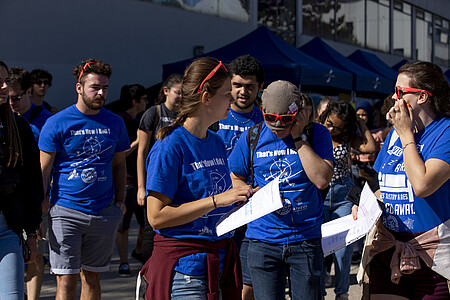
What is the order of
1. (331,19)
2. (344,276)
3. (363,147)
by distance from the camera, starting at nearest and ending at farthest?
1. (344,276)
2. (363,147)
3. (331,19)

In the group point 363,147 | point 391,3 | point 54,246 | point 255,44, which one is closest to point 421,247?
point 54,246

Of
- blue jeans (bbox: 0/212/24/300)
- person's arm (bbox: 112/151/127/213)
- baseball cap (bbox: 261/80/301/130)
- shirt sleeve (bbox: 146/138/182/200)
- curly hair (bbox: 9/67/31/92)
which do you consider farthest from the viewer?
curly hair (bbox: 9/67/31/92)

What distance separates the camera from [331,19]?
21719mm

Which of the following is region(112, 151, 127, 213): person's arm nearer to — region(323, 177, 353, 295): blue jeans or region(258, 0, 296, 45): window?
region(323, 177, 353, 295): blue jeans

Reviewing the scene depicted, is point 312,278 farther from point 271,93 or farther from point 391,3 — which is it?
point 391,3

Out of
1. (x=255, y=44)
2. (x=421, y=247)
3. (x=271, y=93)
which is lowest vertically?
(x=421, y=247)

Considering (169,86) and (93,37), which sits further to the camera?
(93,37)

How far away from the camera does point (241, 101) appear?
172 inches

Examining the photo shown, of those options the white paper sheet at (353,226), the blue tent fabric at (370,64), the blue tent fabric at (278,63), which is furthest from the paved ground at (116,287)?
the blue tent fabric at (370,64)

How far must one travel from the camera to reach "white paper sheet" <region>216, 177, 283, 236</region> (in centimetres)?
244

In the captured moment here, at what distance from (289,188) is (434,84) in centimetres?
101

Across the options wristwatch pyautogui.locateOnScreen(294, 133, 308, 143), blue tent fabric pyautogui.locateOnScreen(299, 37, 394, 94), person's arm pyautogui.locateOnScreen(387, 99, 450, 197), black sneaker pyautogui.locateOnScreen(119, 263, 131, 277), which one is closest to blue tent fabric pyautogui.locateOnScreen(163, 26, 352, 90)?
blue tent fabric pyautogui.locateOnScreen(299, 37, 394, 94)

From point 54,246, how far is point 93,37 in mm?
8626

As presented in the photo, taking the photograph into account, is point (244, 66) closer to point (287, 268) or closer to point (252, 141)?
point (252, 141)
